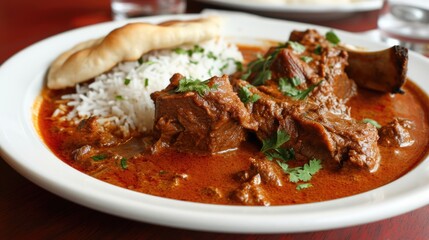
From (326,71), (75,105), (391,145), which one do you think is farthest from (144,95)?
(391,145)

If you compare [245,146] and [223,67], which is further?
[223,67]

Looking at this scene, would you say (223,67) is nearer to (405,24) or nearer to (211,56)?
(211,56)

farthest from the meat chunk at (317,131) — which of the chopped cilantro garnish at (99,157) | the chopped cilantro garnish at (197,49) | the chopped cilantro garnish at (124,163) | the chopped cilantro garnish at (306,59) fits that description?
the chopped cilantro garnish at (197,49)

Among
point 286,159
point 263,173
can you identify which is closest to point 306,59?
point 286,159

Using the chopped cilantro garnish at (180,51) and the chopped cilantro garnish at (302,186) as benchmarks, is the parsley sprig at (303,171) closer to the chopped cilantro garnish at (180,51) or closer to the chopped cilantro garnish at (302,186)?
Answer: the chopped cilantro garnish at (302,186)

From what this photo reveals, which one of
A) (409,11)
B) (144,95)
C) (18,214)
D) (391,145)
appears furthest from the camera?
(409,11)

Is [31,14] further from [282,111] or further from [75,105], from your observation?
[282,111]
